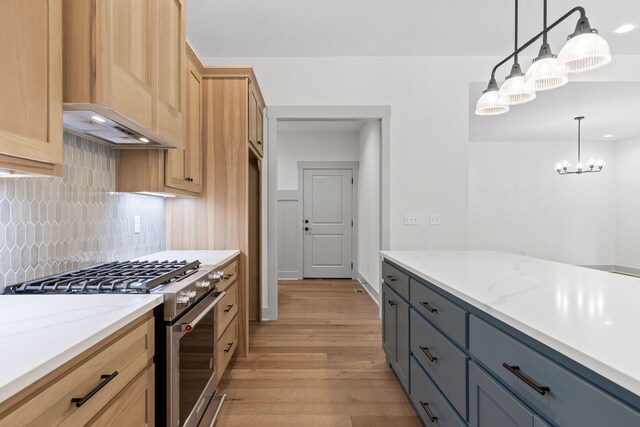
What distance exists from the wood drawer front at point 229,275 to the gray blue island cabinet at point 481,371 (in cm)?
111

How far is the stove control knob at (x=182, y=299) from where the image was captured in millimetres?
1354

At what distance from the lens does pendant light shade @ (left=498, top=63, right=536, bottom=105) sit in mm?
1862

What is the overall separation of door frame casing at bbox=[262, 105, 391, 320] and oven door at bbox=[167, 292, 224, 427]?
5.36 ft

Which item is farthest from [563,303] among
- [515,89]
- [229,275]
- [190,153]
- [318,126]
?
[318,126]

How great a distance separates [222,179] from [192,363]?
58.6 inches

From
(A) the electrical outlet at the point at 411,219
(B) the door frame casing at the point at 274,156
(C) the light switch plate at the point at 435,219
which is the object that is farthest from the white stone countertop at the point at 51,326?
(C) the light switch plate at the point at 435,219

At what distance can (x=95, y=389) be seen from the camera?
0.89 meters

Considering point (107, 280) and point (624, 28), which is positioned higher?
point (624, 28)

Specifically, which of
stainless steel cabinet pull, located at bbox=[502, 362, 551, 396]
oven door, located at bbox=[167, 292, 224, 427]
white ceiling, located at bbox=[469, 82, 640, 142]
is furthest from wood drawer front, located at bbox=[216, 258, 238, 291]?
white ceiling, located at bbox=[469, 82, 640, 142]

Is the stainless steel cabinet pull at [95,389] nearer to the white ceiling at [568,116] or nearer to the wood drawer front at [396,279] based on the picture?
the wood drawer front at [396,279]

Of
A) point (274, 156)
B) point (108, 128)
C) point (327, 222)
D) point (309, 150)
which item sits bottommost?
point (327, 222)

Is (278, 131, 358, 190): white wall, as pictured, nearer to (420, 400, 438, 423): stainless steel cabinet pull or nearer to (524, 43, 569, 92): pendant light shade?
(524, 43, 569, 92): pendant light shade

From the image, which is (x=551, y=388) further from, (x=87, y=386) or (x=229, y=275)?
(x=229, y=275)

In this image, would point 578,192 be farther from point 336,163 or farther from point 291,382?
point 291,382
